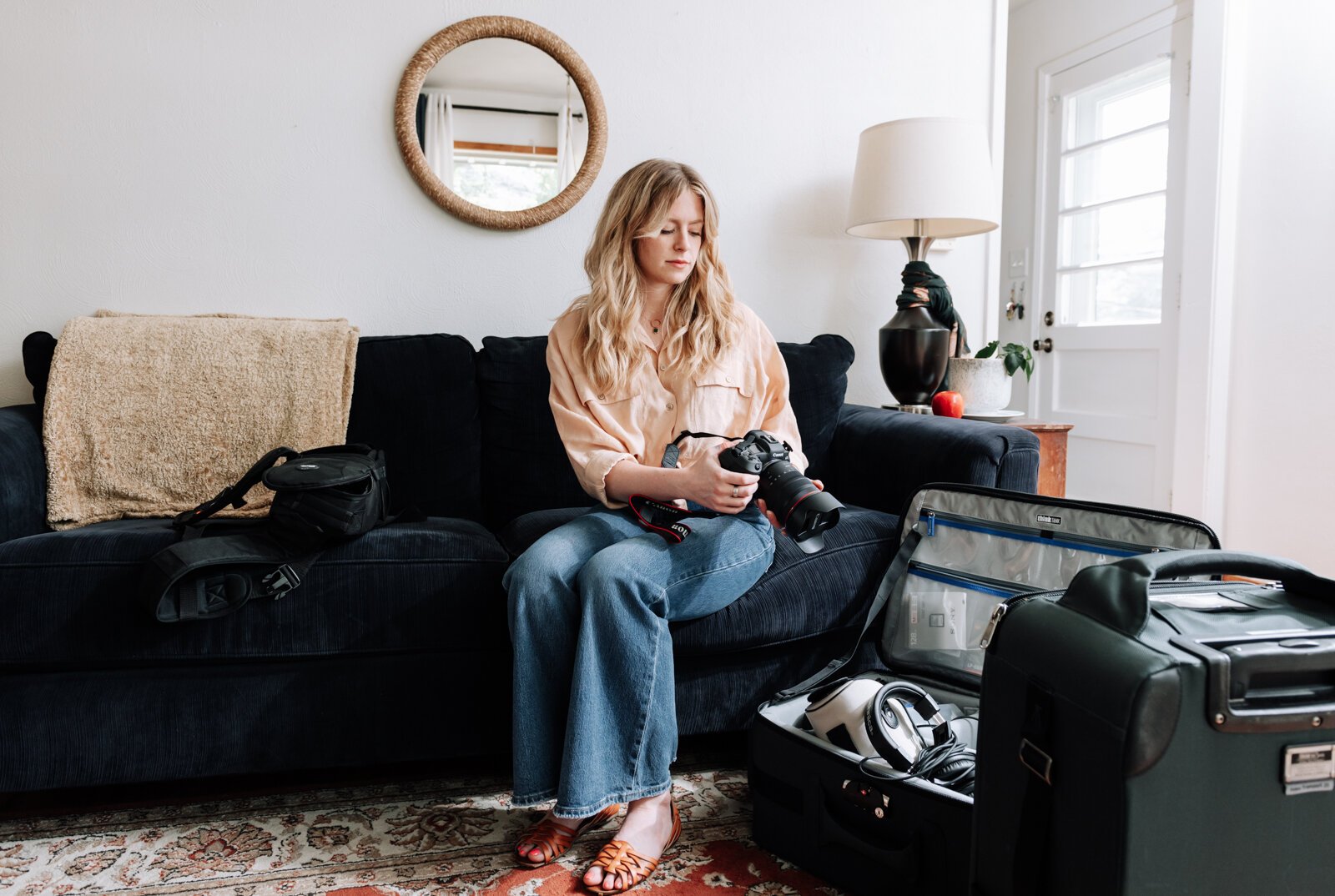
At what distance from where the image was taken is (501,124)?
7.46 ft

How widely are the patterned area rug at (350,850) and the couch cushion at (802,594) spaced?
28 cm

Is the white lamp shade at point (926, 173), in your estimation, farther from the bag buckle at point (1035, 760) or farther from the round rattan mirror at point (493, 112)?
the bag buckle at point (1035, 760)

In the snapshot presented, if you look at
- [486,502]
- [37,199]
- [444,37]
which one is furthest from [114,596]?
[444,37]

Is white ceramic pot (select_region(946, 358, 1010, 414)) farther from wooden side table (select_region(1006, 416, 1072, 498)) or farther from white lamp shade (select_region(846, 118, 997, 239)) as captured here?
white lamp shade (select_region(846, 118, 997, 239))

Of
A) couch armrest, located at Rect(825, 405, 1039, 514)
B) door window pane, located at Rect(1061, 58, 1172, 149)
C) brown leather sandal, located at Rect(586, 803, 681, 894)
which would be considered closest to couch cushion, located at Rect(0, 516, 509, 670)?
brown leather sandal, located at Rect(586, 803, 681, 894)

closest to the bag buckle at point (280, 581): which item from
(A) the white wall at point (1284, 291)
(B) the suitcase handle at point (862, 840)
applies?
(B) the suitcase handle at point (862, 840)

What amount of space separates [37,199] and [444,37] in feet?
3.30

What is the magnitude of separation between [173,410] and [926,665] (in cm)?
154

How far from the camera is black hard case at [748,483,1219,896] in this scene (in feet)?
3.70

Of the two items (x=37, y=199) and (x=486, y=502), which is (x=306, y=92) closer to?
(x=37, y=199)

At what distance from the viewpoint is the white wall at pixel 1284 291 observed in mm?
2598

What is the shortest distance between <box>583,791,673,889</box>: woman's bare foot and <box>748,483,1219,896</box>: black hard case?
0.14 metres

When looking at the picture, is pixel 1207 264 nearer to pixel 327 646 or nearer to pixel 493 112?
pixel 493 112

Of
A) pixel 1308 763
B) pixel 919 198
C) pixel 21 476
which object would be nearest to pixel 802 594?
pixel 1308 763
